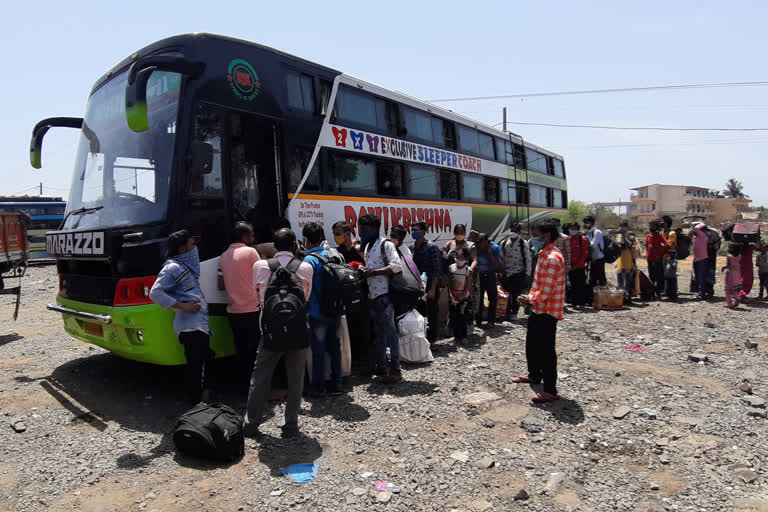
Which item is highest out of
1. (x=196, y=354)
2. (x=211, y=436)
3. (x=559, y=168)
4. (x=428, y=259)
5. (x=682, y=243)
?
(x=559, y=168)

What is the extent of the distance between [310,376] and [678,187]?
99053 mm

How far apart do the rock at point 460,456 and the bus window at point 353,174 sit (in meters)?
4.07

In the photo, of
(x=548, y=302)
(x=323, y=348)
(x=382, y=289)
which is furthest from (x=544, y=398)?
(x=323, y=348)

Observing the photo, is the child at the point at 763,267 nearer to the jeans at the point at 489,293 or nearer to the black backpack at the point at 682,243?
the black backpack at the point at 682,243

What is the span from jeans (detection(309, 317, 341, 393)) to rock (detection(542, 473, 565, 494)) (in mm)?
2396

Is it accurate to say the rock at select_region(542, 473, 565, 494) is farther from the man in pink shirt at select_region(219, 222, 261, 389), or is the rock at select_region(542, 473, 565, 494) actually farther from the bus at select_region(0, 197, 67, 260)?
the bus at select_region(0, 197, 67, 260)

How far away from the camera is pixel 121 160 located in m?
5.18

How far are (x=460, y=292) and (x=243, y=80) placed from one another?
157 inches

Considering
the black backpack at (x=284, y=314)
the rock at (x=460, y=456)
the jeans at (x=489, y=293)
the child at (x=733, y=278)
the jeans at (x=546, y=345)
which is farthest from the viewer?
the child at (x=733, y=278)

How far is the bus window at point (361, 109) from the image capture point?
23.4 ft

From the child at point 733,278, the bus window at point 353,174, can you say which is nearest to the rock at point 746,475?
the bus window at point 353,174

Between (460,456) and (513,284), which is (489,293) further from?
(460,456)

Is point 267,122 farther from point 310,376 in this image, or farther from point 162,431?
point 162,431

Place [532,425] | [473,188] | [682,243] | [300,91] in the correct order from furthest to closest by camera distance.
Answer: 1. [682,243]
2. [473,188]
3. [300,91]
4. [532,425]
